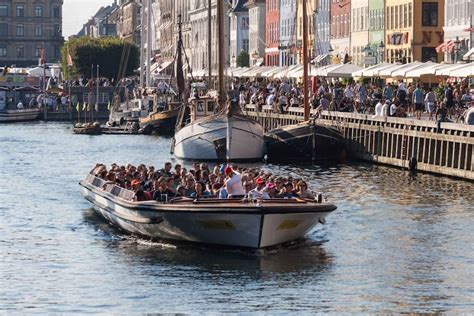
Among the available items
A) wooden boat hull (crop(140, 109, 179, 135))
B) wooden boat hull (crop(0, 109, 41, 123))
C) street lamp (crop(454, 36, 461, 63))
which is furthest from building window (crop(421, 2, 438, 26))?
wooden boat hull (crop(0, 109, 41, 123))

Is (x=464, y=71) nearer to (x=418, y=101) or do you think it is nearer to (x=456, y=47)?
(x=418, y=101)

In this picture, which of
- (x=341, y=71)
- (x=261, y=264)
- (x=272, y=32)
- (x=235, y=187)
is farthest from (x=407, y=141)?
(x=272, y=32)

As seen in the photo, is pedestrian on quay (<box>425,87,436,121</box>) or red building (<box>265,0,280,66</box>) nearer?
pedestrian on quay (<box>425,87,436,121</box>)

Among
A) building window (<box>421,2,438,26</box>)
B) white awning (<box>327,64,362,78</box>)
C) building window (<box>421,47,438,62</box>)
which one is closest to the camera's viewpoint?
white awning (<box>327,64,362,78</box>)

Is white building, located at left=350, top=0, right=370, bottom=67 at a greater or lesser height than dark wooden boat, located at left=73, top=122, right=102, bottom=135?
greater

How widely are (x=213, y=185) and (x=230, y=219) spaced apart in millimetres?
3439

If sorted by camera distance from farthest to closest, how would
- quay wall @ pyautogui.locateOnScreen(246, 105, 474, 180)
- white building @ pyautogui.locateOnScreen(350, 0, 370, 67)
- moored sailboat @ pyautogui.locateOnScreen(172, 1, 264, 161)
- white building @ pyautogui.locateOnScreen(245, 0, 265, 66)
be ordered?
white building @ pyautogui.locateOnScreen(245, 0, 265, 66), white building @ pyautogui.locateOnScreen(350, 0, 370, 67), moored sailboat @ pyautogui.locateOnScreen(172, 1, 264, 161), quay wall @ pyautogui.locateOnScreen(246, 105, 474, 180)

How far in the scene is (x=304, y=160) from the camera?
77.1m

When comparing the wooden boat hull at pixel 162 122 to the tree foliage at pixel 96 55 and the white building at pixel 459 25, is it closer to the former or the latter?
the white building at pixel 459 25

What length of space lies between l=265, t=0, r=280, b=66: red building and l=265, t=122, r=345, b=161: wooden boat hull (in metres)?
76.0

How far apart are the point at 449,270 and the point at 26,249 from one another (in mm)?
11826

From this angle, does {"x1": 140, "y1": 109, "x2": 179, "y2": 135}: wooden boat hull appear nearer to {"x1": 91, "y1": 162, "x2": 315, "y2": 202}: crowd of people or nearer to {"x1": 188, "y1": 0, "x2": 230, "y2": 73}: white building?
{"x1": 91, "y1": 162, "x2": 315, "y2": 202}: crowd of people

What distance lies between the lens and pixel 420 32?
109625 millimetres

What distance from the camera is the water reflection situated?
1591 inches
